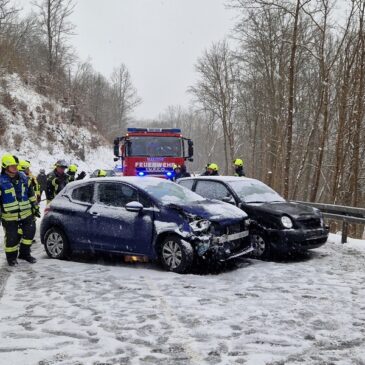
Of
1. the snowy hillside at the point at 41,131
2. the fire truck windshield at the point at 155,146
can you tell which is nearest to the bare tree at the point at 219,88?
the snowy hillside at the point at 41,131

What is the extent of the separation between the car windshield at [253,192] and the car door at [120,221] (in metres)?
2.47

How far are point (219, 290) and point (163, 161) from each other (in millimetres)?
11505

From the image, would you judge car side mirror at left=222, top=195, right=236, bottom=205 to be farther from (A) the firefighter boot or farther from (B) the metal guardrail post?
(A) the firefighter boot

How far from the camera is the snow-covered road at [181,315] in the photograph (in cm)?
459

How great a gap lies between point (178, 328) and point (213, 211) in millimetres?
3292

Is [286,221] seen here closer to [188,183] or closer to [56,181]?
[188,183]

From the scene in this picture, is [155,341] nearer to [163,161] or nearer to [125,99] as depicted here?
[163,161]

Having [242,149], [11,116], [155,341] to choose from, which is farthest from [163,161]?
[242,149]

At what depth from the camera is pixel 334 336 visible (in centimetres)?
508

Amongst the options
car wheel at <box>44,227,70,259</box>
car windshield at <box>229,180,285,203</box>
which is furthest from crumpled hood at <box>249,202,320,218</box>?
car wheel at <box>44,227,70,259</box>

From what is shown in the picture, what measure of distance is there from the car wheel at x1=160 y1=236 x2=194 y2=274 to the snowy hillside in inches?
962

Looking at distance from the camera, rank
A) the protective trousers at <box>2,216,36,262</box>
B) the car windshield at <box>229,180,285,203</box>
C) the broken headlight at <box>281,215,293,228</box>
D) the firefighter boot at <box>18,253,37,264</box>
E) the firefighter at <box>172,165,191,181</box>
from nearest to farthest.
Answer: the protective trousers at <box>2,216,36,262</box> → the firefighter boot at <box>18,253,37,264</box> → the broken headlight at <box>281,215,293,228</box> → the car windshield at <box>229,180,285,203</box> → the firefighter at <box>172,165,191,181</box>

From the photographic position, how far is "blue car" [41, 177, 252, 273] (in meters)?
7.97

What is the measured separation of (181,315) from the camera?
577cm
